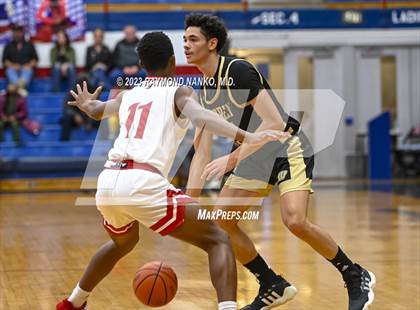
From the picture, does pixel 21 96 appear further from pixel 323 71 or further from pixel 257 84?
pixel 257 84

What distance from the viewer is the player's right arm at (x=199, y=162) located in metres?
5.69

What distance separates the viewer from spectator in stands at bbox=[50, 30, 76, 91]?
20.1 m

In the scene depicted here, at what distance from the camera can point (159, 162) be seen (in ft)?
16.0

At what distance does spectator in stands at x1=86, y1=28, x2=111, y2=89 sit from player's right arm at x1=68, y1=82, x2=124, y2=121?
14.1 meters

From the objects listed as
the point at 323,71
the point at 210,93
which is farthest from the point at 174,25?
the point at 210,93

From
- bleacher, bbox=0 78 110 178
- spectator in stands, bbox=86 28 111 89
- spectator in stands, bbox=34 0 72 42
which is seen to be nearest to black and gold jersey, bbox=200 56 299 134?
bleacher, bbox=0 78 110 178

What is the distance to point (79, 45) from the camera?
70.3ft

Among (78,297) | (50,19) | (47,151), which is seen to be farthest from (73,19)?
(78,297)

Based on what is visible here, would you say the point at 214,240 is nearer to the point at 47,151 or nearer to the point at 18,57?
the point at 47,151

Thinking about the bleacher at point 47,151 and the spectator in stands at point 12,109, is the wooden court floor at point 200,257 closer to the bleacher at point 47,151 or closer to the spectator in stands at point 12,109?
the bleacher at point 47,151

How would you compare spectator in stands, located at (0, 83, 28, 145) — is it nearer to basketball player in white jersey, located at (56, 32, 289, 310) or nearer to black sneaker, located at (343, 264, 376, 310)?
black sneaker, located at (343, 264, 376, 310)

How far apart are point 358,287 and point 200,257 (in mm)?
3097

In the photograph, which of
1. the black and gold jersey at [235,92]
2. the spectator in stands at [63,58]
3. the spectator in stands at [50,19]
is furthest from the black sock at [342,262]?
the spectator in stands at [50,19]

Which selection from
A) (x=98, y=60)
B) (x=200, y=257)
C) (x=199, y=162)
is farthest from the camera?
(x=98, y=60)
